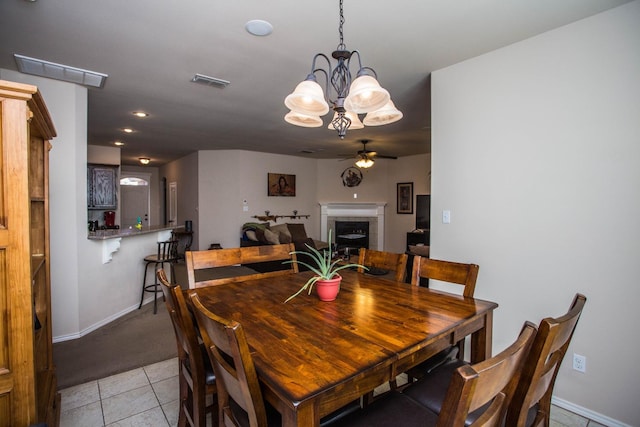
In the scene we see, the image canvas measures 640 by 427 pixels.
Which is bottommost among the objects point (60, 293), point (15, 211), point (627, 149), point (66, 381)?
point (66, 381)

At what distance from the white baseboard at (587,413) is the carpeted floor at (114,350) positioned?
9.78ft

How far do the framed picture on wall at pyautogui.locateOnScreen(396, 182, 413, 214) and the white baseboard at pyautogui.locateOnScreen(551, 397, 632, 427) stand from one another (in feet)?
19.5

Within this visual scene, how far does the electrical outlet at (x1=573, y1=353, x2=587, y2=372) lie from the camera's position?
2018mm

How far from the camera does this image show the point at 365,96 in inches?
66.4

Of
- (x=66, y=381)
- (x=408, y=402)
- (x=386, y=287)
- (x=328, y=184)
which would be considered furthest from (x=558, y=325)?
(x=328, y=184)

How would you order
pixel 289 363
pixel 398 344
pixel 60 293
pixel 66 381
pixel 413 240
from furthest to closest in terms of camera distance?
pixel 413 240 → pixel 60 293 → pixel 66 381 → pixel 398 344 → pixel 289 363

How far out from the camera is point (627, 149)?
73.2 inches

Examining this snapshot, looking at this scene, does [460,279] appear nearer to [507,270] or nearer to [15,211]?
[507,270]

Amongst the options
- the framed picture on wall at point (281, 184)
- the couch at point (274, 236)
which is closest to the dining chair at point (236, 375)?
the couch at point (274, 236)

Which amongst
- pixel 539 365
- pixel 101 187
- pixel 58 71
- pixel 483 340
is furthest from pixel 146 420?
pixel 101 187

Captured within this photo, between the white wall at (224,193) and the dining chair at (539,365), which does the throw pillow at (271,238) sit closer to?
the white wall at (224,193)

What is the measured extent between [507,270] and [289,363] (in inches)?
81.4

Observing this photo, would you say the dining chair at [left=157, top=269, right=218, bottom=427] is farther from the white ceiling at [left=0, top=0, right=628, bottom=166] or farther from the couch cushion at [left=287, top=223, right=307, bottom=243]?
the couch cushion at [left=287, top=223, right=307, bottom=243]

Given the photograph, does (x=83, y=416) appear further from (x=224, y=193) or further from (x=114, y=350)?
(x=224, y=193)
